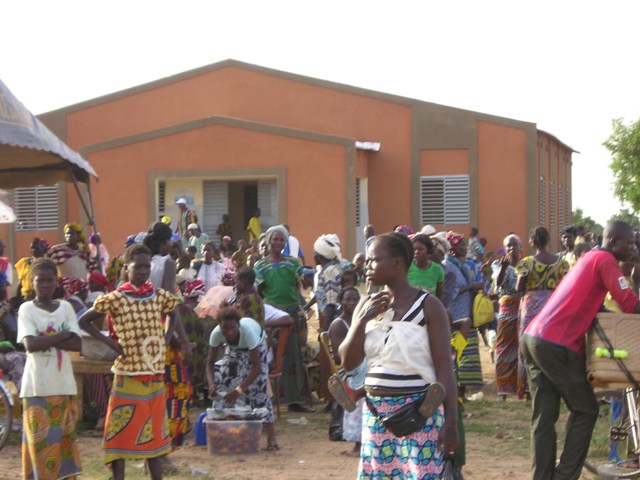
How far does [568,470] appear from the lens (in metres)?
6.38

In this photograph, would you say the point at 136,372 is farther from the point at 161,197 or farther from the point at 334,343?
the point at 161,197

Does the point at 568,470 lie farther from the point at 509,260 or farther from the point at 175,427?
the point at 509,260

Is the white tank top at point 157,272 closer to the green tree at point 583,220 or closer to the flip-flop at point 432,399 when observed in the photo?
the flip-flop at point 432,399

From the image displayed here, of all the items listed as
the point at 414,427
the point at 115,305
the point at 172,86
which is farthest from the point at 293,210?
the point at 414,427

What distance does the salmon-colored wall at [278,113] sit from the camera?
89.4 ft

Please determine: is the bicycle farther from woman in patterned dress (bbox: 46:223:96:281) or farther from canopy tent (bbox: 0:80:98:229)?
woman in patterned dress (bbox: 46:223:96:281)

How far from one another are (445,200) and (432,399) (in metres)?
22.5

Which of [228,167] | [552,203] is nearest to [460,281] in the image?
[228,167]

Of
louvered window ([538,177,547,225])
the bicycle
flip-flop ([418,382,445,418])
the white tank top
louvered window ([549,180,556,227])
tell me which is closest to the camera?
flip-flop ([418,382,445,418])

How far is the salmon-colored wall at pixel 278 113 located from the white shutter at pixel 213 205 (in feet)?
11.7

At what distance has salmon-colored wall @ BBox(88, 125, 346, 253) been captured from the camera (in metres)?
24.5

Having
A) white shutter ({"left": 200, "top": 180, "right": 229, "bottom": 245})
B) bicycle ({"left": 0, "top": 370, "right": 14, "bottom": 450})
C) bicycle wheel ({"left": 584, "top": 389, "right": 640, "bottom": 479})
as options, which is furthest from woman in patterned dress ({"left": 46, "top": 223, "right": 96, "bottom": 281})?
white shutter ({"left": 200, "top": 180, "right": 229, "bottom": 245})

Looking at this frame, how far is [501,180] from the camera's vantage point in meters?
26.6

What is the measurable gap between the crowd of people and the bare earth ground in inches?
9.3
